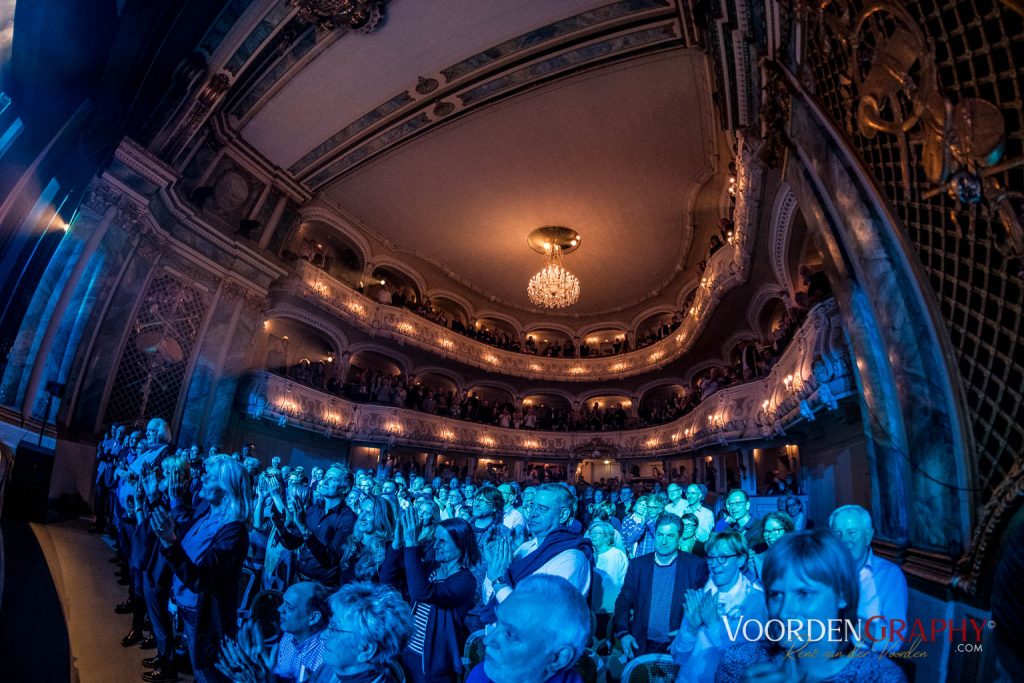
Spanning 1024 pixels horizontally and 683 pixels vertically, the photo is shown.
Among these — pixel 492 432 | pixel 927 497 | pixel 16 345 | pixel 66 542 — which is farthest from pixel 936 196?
pixel 492 432

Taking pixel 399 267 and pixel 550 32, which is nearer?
pixel 550 32

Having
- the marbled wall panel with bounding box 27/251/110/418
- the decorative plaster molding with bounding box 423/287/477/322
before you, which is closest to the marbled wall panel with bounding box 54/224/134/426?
the marbled wall panel with bounding box 27/251/110/418

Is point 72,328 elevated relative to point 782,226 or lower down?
lower down

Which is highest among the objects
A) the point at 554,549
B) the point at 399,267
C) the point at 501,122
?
the point at 501,122

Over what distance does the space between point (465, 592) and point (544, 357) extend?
2246 cm

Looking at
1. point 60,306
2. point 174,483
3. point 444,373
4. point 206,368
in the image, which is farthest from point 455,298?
point 174,483

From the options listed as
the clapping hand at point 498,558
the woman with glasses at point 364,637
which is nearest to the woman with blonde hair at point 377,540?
the clapping hand at point 498,558

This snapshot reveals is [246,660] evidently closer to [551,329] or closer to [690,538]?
[690,538]

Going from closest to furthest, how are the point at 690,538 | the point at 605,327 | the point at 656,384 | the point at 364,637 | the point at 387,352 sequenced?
the point at 364,637
the point at 690,538
the point at 387,352
the point at 656,384
the point at 605,327

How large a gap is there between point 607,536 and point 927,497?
2641 millimetres

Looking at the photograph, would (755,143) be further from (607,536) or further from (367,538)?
(367,538)

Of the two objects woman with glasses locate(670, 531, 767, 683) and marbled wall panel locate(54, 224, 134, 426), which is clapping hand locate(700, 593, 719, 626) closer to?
woman with glasses locate(670, 531, 767, 683)

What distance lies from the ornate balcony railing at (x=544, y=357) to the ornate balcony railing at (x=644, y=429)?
269 cm

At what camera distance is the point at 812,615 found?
1.17 metres
